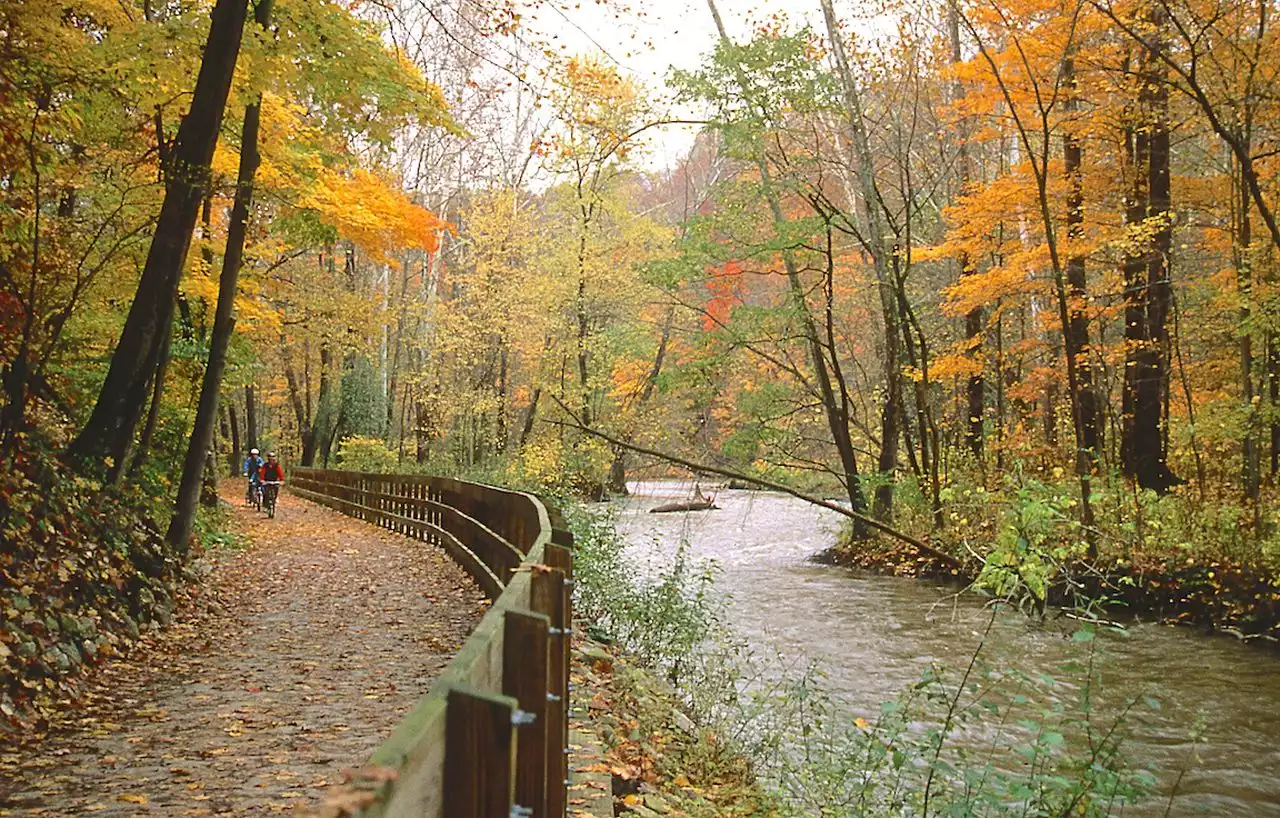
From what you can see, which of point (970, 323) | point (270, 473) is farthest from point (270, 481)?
point (970, 323)

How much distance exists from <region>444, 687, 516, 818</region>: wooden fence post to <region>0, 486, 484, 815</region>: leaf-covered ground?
616 millimetres

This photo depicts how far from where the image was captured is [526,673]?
2.71 meters

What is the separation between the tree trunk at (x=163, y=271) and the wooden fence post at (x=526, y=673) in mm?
8685

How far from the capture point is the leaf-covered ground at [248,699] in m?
5.00

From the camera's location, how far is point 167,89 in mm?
10875

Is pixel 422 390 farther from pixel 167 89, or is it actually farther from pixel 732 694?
pixel 732 694

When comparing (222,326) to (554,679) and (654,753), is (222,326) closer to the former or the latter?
(654,753)

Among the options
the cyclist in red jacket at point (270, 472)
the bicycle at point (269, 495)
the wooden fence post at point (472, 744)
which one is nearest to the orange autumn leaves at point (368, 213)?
the cyclist in red jacket at point (270, 472)

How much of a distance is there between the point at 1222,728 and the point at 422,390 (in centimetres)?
2778

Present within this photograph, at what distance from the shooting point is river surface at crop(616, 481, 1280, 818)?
24.6 feet

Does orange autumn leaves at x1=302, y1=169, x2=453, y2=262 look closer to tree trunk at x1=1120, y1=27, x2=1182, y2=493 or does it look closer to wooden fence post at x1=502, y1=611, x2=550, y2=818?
wooden fence post at x1=502, y1=611, x2=550, y2=818

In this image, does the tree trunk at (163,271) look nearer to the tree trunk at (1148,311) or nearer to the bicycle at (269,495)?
the tree trunk at (1148,311)

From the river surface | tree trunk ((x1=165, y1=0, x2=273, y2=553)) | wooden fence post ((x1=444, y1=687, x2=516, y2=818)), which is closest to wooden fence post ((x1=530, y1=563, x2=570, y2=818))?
wooden fence post ((x1=444, y1=687, x2=516, y2=818))

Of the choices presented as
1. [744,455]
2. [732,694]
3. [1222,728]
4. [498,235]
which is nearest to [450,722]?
[732,694]
